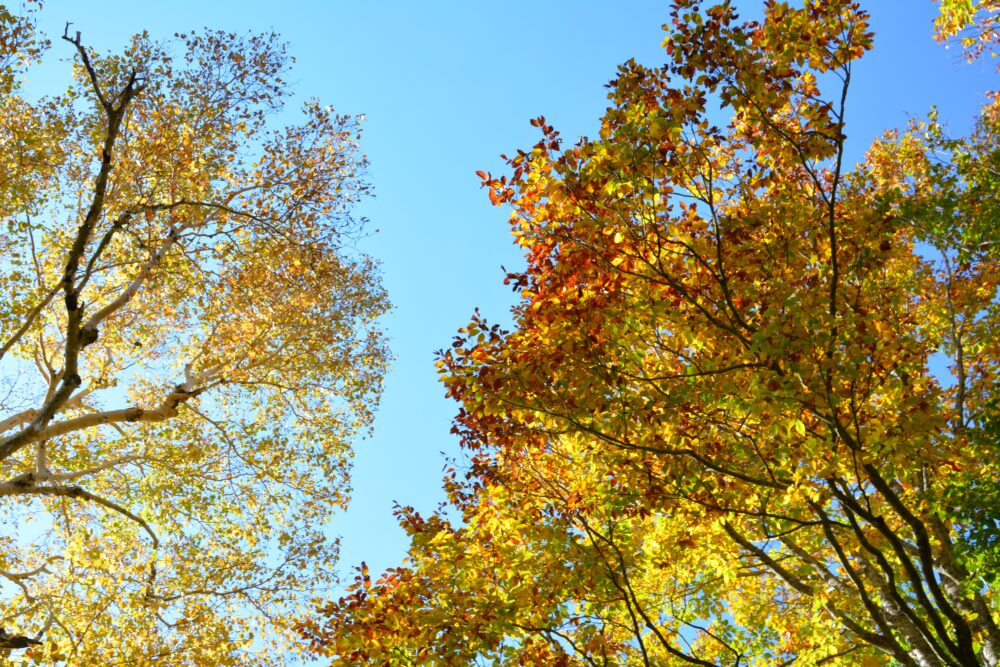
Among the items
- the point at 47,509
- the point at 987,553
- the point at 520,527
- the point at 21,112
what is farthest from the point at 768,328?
the point at 47,509

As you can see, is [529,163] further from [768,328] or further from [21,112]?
[21,112]

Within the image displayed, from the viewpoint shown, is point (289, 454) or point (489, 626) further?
point (289, 454)

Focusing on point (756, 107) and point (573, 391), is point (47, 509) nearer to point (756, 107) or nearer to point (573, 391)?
point (573, 391)

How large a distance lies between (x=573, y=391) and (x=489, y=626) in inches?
78.8

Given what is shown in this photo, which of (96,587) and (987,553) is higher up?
(96,587)

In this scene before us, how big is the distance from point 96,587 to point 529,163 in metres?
10.2

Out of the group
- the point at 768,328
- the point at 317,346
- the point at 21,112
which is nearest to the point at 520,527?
the point at 768,328

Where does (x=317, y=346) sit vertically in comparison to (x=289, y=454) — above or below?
above

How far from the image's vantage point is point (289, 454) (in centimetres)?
1380

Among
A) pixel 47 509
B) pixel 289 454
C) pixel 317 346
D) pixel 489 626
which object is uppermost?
pixel 317 346

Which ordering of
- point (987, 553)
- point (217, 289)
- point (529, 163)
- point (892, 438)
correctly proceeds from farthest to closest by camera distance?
point (217, 289) → point (987, 553) → point (529, 163) → point (892, 438)

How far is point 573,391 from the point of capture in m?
5.82

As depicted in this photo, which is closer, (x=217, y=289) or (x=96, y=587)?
(x=96, y=587)

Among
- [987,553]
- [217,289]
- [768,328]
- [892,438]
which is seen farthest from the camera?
[217,289]
